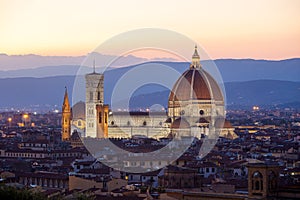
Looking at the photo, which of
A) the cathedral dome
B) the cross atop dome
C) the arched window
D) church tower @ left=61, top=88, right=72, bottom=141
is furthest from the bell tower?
the cross atop dome

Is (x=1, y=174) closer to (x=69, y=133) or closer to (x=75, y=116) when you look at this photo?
(x=69, y=133)

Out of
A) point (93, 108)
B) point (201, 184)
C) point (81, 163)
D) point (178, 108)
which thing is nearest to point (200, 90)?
point (178, 108)

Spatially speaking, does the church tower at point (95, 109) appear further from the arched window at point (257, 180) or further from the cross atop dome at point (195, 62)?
the arched window at point (257, 180)

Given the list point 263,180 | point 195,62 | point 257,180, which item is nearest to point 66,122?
point 195,62

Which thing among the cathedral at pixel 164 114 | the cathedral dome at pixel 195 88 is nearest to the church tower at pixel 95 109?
the cathedral at pixel 164 114

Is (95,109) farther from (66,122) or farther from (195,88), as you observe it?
(195,88)

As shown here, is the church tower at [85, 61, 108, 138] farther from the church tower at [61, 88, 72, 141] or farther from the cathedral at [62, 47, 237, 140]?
the church tower at [61, 88, 72, 141]

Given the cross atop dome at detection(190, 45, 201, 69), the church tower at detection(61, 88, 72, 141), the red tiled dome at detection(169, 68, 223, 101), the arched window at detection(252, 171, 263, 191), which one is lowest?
the arched window at detection(252, 171, 263, 191)

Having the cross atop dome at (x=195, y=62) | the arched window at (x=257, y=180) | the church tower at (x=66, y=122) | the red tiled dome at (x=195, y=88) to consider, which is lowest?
the arched window at (x=257, y=180)
